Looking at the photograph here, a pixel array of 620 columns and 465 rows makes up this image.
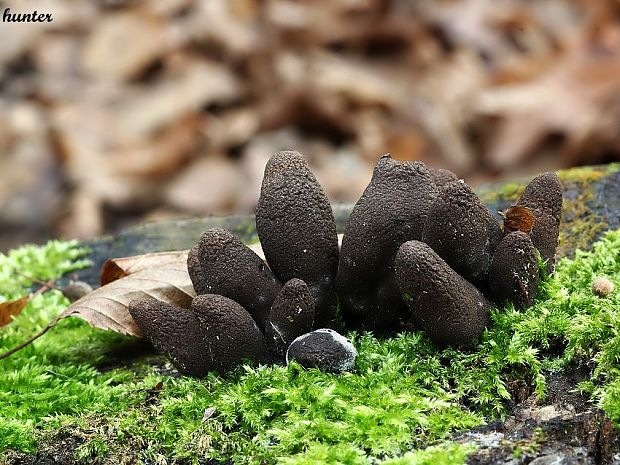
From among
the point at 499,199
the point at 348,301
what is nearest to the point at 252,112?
the point at 499,199

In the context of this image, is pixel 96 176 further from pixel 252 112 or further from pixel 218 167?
pixel 252 112

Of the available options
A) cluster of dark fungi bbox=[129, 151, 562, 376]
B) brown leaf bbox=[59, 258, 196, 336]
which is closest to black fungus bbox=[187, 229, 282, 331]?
cluster of dark fungi bbox=[129, 151, 562, 376]

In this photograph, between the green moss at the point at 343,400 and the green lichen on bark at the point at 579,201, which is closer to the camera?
the green moss at the point at 343,400

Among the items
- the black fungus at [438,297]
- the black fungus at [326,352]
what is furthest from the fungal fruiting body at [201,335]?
the black fungus at [438,297]

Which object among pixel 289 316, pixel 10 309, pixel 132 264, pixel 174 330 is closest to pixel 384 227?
pixel 289 316

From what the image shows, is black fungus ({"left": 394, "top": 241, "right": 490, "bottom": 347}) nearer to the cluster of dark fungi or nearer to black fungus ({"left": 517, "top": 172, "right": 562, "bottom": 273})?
the cluster of dark fungi

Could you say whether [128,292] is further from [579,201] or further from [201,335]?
[579,201]

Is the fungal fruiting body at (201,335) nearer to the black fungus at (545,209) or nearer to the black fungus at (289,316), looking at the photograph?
the black fungus at (289,316)
